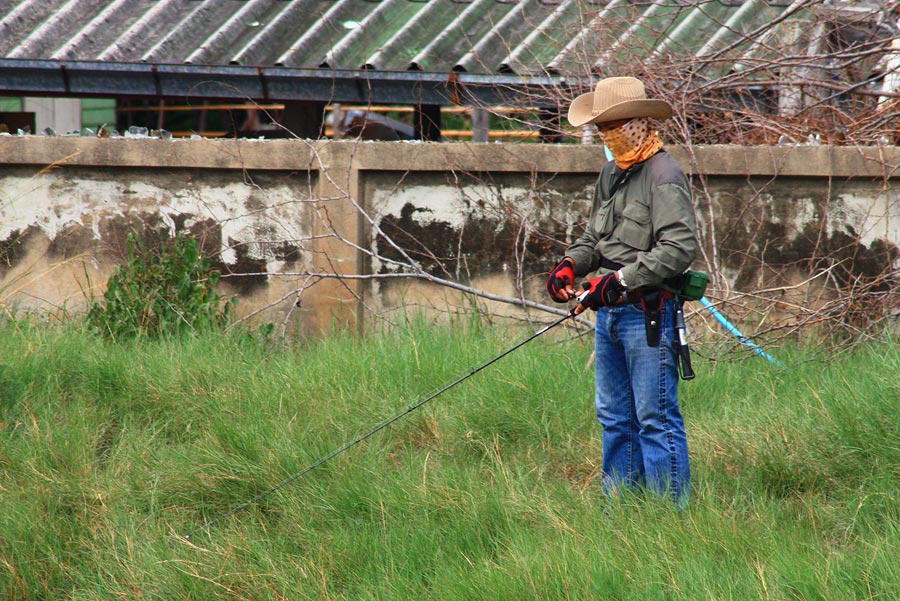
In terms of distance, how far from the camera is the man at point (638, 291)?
144 inches

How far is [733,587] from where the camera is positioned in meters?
2.97

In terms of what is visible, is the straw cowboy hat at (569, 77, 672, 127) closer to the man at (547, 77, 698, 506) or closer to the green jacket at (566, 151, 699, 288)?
the man at (547, 77, 698, 506)

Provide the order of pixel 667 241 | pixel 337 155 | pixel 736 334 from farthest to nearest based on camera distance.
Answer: pixel 337 155 → pixel 736 334 → pixel 667 241

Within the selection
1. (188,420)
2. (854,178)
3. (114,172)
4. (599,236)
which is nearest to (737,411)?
(599,236)

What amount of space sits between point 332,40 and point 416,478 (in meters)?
4.67

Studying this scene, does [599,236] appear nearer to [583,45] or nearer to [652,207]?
[652,207]

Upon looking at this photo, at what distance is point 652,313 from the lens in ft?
12.1

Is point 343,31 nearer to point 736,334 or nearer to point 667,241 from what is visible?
point 736,334

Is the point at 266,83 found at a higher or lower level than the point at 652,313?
higher

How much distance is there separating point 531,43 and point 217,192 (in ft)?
9.41

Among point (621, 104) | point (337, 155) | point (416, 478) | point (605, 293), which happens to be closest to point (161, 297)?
point (337, 155)

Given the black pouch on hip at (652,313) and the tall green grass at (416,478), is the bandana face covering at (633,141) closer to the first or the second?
the black pouch on hip at (652,313)

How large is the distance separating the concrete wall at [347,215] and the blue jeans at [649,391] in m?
2.32

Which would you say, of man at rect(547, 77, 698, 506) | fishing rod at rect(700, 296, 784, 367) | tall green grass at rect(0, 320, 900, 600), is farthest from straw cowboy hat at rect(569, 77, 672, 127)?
fishing rod at rect(700, 296, 784, 367)
